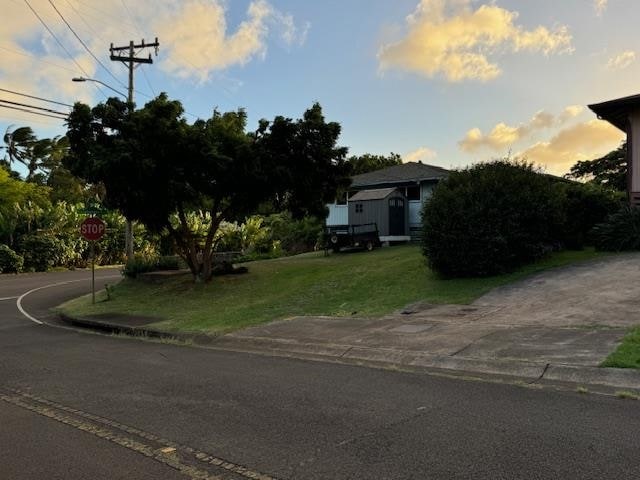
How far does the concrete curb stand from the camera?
6738 mm

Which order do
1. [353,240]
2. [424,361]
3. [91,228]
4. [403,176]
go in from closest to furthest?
[424,361], [91,228], [353,240], [403,176]

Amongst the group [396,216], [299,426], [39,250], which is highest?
[396,216]

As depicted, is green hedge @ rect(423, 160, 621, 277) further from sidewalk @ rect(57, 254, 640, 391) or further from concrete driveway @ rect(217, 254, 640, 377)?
concrete driveway @ rect(217, 254, 640, 377)

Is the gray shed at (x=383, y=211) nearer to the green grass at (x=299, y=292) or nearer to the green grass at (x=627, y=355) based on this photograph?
the green grass at (x=299, y=292)

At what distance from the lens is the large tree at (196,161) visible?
57.4 feet

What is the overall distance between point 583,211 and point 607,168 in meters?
33.9

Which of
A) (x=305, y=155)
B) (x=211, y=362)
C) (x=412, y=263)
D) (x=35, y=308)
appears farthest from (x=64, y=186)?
(x=211, y=362)

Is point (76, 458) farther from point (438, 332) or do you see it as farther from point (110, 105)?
point (110, 105)

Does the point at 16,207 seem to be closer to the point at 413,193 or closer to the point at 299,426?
the point at 413,193

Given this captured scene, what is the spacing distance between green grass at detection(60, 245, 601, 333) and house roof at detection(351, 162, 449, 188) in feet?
25.7

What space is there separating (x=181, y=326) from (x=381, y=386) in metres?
7.43

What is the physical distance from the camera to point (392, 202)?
28.0m

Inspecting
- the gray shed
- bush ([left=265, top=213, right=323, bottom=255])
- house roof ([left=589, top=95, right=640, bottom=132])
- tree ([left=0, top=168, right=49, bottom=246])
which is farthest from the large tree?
tree ([left=0, top=168, right=49, bottom=246])

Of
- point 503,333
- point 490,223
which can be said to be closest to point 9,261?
point 490,223
